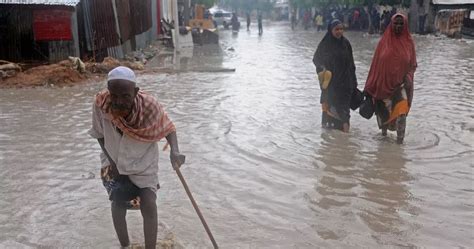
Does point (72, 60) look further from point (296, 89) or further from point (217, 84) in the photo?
point (296, 89)

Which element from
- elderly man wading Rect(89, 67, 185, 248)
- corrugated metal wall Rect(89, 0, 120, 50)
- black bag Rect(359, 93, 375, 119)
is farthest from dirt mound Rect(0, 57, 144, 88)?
elderly man wading Rect(89, 67, 185, 248)

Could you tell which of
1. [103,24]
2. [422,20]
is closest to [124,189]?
[103,24]

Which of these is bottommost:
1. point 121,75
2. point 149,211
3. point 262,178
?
A: point 262,178

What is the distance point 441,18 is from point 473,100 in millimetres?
23222

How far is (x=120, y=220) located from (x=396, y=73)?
13.9 ft

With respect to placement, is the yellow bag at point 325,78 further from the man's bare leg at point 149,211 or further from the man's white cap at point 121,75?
the man's white cap at point 121,75

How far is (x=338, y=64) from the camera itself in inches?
272

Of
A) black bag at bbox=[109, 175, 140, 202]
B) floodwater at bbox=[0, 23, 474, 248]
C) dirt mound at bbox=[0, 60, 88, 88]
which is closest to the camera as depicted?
black bag at bbox=[109, 175, 140, 202]

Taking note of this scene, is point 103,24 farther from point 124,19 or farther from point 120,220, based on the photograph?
point 120,220

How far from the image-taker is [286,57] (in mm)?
18609

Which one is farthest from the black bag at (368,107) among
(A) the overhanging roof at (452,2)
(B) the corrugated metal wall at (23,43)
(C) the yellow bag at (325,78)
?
(A) the overhanging roof at (452,2)

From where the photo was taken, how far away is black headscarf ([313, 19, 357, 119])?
22.5 feet

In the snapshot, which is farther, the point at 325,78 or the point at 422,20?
the point at 422,20

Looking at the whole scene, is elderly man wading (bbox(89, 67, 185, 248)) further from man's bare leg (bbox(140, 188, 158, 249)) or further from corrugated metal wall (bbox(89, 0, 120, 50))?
corrugated metal wall (bbox(89, 0, 120, 50))
